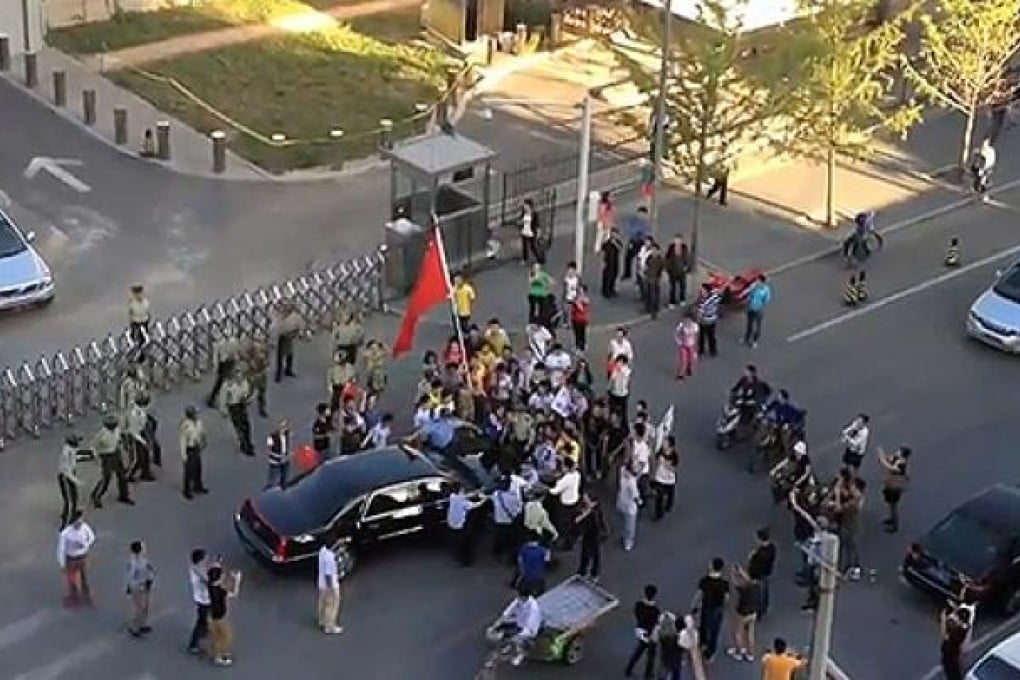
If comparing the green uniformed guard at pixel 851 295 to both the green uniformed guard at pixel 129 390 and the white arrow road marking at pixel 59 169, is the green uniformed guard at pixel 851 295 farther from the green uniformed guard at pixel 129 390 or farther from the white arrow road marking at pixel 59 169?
the white arrow road marking at pixel 59 169

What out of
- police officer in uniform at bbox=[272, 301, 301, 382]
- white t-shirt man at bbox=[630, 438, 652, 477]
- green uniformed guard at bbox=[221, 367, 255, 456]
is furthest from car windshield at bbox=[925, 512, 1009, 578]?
police officer in uniform at bbox=[272, 301, 301, 382]

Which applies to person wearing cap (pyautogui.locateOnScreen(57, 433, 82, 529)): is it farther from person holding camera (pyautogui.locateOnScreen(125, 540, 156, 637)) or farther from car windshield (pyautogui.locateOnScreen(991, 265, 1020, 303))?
car windshield (pyautogui.locateOnScreen(991, 265, 1020, 303))

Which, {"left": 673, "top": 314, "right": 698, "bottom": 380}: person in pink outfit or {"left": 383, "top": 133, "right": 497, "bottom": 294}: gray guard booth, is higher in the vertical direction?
{"left": 383, "top": 133, "right": 497, "bottom": 294}: gray guard booth

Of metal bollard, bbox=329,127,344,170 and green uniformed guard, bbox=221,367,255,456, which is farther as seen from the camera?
metal bollard, bbox=329,127,344,170

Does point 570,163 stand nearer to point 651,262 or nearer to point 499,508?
point 651,262

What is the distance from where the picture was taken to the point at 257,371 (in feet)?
98.5

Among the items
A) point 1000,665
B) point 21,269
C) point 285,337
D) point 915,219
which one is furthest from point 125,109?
point 1000,665

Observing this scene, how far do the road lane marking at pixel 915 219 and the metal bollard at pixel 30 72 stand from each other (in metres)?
15.9

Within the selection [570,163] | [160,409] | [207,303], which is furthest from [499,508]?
[570,163]

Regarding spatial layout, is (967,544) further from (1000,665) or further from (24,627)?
(24,627)

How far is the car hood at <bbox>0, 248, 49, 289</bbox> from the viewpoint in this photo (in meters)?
32.6

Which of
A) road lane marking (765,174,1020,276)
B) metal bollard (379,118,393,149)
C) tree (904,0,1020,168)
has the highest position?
tree (904,0,1020,168)

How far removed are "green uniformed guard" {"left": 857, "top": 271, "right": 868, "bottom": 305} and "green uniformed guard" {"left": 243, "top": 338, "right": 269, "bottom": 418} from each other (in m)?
10.9

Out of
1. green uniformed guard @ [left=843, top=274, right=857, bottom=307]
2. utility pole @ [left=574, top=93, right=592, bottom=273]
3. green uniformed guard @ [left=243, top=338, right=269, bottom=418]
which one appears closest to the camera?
green uniformed guard @ [left=243, top=338, right=269, bottom=418]
